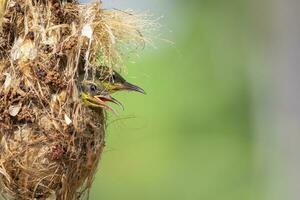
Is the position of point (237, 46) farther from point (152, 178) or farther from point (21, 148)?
point (21, 148)

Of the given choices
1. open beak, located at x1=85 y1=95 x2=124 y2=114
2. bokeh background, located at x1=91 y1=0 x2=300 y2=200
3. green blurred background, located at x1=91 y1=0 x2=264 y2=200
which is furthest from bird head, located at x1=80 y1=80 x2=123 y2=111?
green blurred background, located at x1=91 y1=0 x2=264 y2=200

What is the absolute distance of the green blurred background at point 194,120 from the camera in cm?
1866

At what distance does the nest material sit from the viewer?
3.84m

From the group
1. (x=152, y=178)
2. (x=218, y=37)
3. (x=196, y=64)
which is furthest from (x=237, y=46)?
(x=196, y=64)

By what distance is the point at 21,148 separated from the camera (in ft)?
12.6

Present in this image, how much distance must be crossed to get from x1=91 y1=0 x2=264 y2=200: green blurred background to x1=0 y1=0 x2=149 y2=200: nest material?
39.0 feet

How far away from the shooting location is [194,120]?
24.2m

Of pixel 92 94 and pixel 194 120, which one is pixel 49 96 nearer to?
pixel 92 94

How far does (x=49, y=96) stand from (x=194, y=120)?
2035 centimetres

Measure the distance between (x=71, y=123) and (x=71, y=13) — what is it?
0.52m

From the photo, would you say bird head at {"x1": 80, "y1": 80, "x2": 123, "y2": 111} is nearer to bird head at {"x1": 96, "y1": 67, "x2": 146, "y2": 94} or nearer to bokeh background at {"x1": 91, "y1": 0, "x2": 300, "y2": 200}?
bird head at {"x1": 96, "y1": 67, "x2": 146, "y2": 94}

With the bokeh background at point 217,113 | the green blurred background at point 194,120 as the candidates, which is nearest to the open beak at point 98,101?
the bokeh background at point 217,113

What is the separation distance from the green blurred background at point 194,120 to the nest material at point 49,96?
11.9m

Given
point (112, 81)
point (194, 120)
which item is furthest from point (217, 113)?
point (112, 81)
